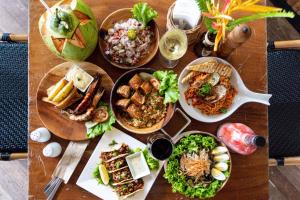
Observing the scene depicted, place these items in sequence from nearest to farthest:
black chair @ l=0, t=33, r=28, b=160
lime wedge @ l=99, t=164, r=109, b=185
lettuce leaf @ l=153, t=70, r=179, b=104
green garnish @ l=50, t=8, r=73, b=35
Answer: green garnish @ l=50, t=8, r=73, b=35 → lettuce leaf @ l=153, t=70, r=179, b=104 → lime wedge @ l=99, t=164, r=109, b=185 → black chair @ l=0, t=33, r=28, b=160

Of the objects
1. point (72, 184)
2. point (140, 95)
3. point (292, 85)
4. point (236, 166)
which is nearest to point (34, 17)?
point (140, 95)

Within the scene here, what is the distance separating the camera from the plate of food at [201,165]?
53.3 inches

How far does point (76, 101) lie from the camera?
1382mm

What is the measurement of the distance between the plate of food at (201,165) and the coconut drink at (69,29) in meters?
0.54

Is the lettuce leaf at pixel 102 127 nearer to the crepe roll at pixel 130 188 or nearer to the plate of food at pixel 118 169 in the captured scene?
the plate of food at pixel 118 169

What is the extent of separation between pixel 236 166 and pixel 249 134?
0.72ft

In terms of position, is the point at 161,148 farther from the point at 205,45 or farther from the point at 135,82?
the point at 205,45

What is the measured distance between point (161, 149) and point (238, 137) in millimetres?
311

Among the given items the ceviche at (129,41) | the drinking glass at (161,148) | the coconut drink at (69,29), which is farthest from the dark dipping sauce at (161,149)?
the coconut drink at (69,29)

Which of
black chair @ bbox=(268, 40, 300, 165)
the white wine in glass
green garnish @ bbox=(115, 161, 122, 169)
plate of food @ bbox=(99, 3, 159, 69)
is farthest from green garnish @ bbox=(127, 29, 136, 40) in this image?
black chair @ bbox=(268, 40, 300, 165)

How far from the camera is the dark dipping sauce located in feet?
4.26

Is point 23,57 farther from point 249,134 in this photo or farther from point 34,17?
point 249,134

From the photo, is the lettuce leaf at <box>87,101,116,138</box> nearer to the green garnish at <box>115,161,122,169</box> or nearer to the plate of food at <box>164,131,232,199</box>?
the green garnish at <box>115,161,122,169</box>

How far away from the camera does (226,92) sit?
4.52ft
